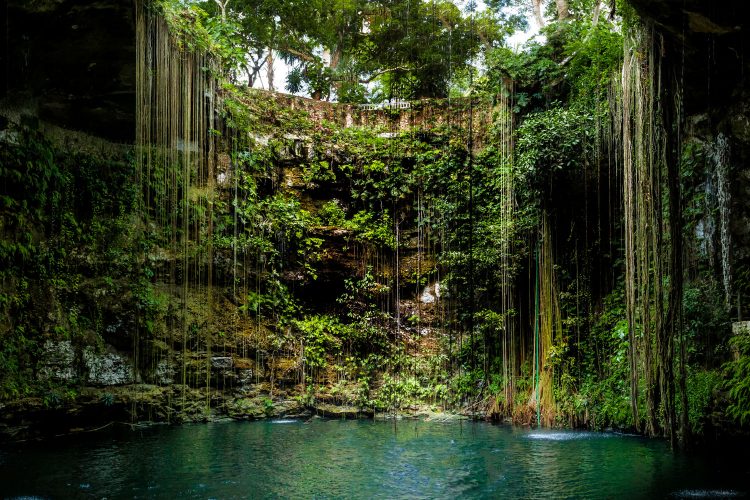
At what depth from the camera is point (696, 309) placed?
705cm

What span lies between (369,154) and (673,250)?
23.1 feet

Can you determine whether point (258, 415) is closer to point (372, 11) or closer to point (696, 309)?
point (696, 309)

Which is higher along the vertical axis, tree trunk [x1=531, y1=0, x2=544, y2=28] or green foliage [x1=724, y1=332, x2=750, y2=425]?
tree trunk [x1=531, y1=0, x2=544, y2=28]

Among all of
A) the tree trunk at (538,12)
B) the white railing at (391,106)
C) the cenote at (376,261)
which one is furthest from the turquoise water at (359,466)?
the tree trunk at (538,12)

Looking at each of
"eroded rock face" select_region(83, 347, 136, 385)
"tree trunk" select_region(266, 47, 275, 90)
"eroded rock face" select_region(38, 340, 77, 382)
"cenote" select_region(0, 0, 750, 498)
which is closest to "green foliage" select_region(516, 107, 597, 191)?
"cenote" select_region(0, 0, 750, 498)

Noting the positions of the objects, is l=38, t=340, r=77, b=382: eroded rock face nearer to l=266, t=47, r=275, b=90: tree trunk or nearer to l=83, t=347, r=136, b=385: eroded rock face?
l=83, t=347, r=136, b=385: eroded rock face

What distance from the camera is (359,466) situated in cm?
577

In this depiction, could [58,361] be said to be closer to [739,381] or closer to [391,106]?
[391,106]

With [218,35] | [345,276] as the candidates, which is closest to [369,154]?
[345,276]

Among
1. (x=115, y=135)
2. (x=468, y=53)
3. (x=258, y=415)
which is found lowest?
(x=258, y=415)

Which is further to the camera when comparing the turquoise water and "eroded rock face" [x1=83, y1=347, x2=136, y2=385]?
"eroded rock face" [x1=83, y1=347, x2=136, y2=385]

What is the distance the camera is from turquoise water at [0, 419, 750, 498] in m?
4.77

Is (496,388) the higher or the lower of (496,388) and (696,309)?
the lower

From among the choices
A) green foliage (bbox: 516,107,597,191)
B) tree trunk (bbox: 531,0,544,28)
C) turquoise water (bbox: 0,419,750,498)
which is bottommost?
turquoise water (bbox: 0,419,750,498)
